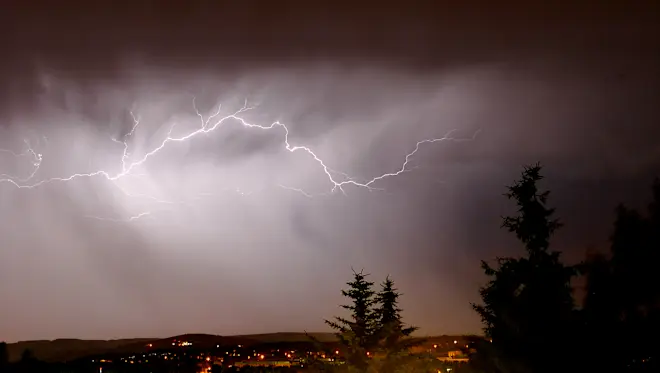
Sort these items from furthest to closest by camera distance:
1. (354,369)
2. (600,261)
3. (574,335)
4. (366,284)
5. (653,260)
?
(366,284), (600,261), (653,260), (574,335), (354,369)

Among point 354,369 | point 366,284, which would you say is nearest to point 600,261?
point 354,369

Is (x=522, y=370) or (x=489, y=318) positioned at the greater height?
(x=489, y=318)

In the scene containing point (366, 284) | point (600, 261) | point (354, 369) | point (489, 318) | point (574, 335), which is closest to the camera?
point (354, 369)

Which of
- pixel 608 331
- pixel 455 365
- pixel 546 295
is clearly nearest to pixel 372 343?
pixel 546 295

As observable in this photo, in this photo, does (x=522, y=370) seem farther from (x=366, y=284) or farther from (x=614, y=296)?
(x=366, y=284)

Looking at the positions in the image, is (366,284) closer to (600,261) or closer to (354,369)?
(600,261)

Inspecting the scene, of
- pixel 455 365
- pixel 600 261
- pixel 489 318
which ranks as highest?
pixel 600 261

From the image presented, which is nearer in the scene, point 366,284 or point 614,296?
point 614,296
